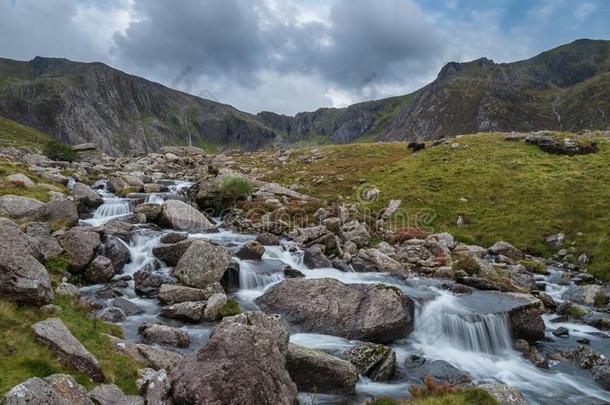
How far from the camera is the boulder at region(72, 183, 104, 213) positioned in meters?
40.1

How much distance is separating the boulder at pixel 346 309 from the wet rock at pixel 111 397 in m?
11.0

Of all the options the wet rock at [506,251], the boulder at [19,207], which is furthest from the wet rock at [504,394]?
the boulder at [19,207]

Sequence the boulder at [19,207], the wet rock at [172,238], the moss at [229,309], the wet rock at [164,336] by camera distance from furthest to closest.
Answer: the wet rock at [172,238]
the boulder at [19,207]
the moss at [229,309]
the wet rock at [164,336]

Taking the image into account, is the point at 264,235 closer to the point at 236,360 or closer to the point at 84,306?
the point at 84,306

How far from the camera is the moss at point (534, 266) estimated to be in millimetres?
34884

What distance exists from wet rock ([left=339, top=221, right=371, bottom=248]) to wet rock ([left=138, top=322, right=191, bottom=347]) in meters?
21.8

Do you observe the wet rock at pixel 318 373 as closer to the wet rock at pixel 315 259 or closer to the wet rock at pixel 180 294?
the wet rock at pixel 180 294

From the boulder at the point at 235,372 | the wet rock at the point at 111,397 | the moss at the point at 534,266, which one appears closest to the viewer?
the wet rock at the point at 111,397

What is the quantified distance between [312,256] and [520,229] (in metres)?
24.0

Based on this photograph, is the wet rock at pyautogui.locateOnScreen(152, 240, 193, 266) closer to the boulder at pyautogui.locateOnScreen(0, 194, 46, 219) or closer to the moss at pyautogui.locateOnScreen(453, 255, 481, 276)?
the boulder at pyautogui.locateOnScreen(0, 194, 46, 219)

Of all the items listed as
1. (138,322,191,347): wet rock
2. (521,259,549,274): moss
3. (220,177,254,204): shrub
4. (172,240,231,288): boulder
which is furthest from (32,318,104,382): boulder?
(220,177,254,204): shrub

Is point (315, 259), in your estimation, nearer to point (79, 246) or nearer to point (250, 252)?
point (250, 252)

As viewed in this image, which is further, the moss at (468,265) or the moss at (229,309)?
the moss at (468,265)

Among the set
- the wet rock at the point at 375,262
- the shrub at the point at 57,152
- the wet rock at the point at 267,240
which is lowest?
the wet rock at the point at 375,262
